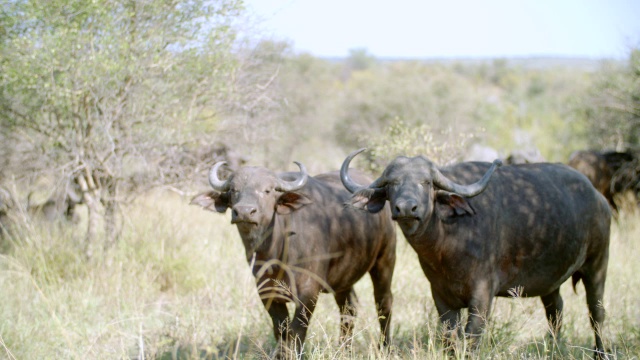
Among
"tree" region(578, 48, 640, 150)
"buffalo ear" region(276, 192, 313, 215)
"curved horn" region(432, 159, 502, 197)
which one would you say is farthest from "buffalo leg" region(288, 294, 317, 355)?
"tree" region(578, 48, 640, 150)

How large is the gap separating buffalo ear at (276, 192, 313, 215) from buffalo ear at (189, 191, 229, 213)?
1.61ft

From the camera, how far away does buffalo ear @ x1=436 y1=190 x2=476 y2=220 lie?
5.09m

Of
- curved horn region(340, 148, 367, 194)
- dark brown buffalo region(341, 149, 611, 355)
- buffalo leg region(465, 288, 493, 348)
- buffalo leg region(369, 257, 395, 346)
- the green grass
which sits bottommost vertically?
the green grass

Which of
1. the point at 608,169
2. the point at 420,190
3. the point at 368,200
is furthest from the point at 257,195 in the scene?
the point at 608,169

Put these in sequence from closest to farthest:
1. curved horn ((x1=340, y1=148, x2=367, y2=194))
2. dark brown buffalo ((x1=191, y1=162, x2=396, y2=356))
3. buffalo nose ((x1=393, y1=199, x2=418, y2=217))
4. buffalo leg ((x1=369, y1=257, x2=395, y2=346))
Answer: buffalo nose ((x1=393, y1=199, x2=418, y2=217)) → curved horn ((x1=340, y1=148, x2=367, y2=194)) → dark brown buffalo ((x1=191, y1=162, x2=396, y2=356)) → buffalo leg ((x1=369, y1=257, x2=395, y2=346))

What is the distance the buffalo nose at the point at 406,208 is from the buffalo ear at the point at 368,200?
21.1 inches

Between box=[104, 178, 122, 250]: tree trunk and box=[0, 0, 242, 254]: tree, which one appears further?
box=[104, 178, 122, 250]: tree trunk

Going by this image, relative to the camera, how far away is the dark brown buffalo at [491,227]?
16.6 ft

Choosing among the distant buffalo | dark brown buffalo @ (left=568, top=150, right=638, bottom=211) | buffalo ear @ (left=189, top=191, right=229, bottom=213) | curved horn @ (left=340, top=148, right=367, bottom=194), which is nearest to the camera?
curved horn @ (left=340, top=148, right=367, bottom=194)

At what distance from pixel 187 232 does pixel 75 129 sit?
1.92m

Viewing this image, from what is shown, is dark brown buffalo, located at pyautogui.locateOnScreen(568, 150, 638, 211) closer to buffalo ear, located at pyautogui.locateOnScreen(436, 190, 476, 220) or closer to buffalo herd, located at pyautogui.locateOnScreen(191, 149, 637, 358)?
buffalo herd, located at pyautogui.locateOnScreen(191, 149, 637, 358)

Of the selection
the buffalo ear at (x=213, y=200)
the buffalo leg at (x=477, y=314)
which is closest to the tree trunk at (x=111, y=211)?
the buffalo ear at (x=213, y=200)

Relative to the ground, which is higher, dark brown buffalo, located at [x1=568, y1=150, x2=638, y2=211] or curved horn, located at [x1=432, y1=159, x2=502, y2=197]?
curved horn, located at [x1=432, y1=159, x2=502, y2=197]

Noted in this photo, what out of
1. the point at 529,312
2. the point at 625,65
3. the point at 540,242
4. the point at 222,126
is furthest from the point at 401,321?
the point at 625,65
